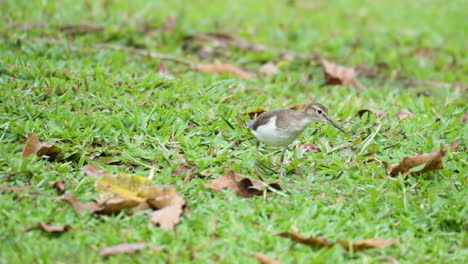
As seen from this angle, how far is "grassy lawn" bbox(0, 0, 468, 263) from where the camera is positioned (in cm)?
357

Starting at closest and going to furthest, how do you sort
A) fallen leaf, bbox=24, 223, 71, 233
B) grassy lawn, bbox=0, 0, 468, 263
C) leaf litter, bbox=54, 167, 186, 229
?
fallen leaf, bbox=24, 223, 71, 233, grassy lawn, bbox=0, 0, 468, 263, leaf litter, bbox=54, 167, 186, 229

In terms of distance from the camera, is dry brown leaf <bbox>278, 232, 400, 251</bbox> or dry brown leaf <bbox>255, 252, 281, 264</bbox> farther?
dry brown leaf <bbox>278, 232, 400, 251</bbox>

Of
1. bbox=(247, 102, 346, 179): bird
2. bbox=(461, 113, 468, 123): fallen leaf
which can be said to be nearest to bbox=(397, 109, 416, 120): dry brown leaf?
bbox=(461, 113, 468, 123): fallen leaf

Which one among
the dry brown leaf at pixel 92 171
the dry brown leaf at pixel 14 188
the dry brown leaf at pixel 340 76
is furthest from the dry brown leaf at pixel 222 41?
the dry brown leaf at pixel 14 188

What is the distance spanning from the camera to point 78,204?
377cm

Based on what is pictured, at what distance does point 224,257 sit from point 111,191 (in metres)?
0.99

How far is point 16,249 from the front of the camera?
330 cm

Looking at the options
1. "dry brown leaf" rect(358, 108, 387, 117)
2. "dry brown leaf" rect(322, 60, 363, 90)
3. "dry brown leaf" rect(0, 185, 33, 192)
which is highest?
"dry brown leaf" rect(0, 185, 33, 192)

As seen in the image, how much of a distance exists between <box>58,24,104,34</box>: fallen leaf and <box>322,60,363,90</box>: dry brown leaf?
2896mm

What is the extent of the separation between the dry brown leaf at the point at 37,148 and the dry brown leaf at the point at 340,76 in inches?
140

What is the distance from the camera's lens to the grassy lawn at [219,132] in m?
3.57

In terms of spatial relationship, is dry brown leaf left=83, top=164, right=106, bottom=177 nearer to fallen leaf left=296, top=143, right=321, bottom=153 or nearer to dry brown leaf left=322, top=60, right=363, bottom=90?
fallen leaf left=296, top=143, right=321, bottom=153

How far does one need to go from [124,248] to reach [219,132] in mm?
1937

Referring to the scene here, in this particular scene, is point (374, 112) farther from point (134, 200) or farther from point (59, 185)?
point (59, 185)
